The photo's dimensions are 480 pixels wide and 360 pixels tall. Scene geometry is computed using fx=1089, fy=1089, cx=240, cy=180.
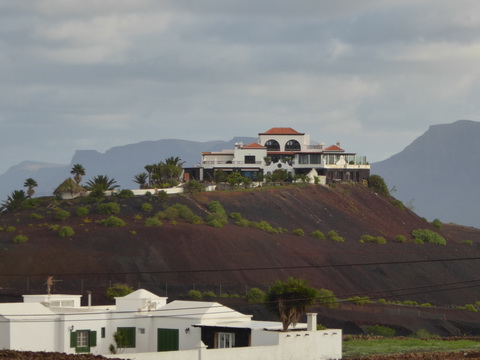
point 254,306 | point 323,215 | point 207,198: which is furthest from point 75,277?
point 323,215

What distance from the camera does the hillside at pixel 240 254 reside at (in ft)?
334

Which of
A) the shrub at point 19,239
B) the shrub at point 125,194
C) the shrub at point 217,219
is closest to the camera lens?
the shrub at point 19,239

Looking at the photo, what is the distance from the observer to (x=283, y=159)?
154500 mm

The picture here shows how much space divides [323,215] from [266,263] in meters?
26.8

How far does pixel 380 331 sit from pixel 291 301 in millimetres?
31635

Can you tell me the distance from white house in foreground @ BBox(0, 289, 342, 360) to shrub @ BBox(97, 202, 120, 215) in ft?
150

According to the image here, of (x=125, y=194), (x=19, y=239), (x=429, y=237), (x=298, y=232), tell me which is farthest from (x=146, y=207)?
(x=429, y=237)

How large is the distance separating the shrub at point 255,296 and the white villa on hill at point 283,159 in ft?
150

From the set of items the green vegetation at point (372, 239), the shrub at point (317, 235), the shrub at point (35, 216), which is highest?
the shrub at point (35, 216)

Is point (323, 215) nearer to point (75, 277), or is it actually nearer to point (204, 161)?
point (204, 161)

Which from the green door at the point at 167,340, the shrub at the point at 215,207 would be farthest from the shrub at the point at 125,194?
the green door at the point at 167,340

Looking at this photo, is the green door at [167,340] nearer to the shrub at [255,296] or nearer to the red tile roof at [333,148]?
the shrub at [255,296]

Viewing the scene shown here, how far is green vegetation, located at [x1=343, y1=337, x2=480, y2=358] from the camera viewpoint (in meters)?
75.1

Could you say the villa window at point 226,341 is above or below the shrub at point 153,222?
below
